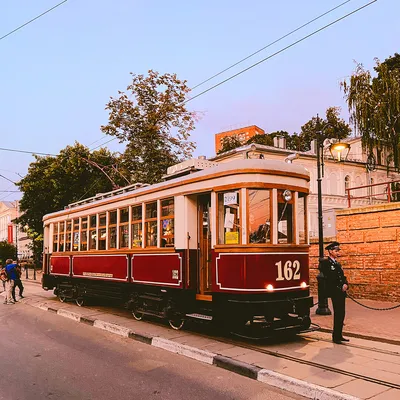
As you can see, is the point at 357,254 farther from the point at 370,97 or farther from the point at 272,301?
the point at 370,97

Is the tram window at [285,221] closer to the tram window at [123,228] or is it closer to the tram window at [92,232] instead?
the tram window at [123,228]

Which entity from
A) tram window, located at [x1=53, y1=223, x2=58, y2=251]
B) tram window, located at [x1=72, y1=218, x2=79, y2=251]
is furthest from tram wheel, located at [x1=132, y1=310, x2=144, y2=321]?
tram window, located at [x1=53, y1=223, x2=58, y2=251]

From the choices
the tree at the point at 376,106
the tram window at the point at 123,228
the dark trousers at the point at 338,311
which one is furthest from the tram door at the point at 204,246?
the tree at the point at 376,106

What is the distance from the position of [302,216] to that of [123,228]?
16.0 feet

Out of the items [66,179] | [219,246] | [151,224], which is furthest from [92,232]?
[66,179]

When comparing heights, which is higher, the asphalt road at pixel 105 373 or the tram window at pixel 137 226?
the tram window at pixel 137 226

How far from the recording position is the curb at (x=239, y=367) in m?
5.49

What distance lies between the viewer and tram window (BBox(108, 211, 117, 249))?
1213 centimetres

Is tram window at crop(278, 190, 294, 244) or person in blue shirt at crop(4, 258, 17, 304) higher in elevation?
tram window at crop(278, 190, 294, 244)

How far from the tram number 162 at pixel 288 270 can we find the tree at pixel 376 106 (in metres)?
18.6

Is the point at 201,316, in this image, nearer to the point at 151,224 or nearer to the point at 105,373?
the point at 105,373

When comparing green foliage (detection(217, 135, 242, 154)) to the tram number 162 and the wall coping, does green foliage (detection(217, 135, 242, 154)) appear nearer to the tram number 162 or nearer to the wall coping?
the wall coping

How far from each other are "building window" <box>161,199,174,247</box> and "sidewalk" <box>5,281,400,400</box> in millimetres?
1899

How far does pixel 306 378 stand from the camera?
6.04 m
